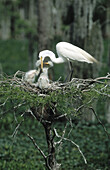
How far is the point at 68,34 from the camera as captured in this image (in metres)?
8.86

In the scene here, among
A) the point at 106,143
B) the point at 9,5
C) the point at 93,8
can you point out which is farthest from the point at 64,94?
the point at 9,5

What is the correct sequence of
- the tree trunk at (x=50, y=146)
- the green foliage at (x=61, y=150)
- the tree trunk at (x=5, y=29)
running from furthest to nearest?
the tree trunk at (x=5, y=29)
the green foliage at (x=61, y=150)
the tree trunk at (x=50, y=146)

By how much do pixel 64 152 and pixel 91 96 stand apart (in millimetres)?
3657

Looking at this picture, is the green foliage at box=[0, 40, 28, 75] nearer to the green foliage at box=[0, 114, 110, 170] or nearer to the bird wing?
the green foliage at box=[0, 114, 110, 170]

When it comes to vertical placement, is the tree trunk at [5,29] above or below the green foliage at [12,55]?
above

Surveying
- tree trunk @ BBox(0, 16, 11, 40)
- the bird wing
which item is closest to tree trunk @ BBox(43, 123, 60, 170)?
the bird wing

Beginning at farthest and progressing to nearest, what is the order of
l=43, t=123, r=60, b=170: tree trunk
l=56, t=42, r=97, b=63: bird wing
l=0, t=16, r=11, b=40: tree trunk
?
l=0, t=16, r=11, b=40: tree trunk, l=56, t=42, r=97, b=63: bird wing, l=43, t=123, r=60, b=170: tree trunk

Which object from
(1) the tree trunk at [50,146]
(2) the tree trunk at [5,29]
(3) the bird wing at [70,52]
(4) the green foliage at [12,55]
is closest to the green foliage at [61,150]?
(1) the tree trunk at [50,146]

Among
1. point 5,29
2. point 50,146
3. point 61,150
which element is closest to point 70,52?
point 50,146

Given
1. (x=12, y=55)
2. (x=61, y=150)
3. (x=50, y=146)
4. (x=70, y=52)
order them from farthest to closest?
(x=12, y=55) < (x=61, y=150) < (x=70, y=52) < (x=50, y=146)

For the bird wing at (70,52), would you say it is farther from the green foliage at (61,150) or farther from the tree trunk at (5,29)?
the tree trunk at (5,29)

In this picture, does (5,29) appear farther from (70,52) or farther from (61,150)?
(70,52)

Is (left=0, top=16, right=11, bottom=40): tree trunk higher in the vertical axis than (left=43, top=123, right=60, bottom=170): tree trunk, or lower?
higher

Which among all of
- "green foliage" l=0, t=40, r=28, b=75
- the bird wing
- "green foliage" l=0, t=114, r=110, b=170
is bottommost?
"green foliage" l=0, t=114, r=110, b=170
